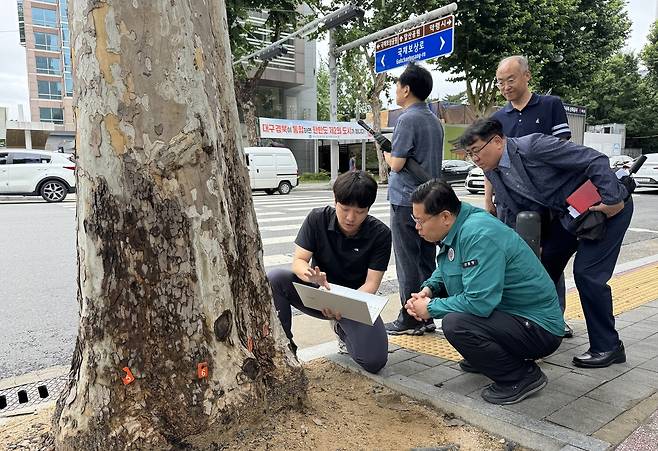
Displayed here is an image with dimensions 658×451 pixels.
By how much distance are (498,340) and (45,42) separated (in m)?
56.0

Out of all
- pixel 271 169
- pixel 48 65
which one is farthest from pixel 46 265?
pixel 48 65

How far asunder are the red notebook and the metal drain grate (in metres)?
2.93

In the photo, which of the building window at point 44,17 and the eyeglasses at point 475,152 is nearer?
the eyeglasses at point 475,152

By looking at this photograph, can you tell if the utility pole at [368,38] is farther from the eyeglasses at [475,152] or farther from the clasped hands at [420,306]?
the clasped hands at [420,306]

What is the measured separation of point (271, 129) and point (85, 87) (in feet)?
58.1

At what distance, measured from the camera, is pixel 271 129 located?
758 inches

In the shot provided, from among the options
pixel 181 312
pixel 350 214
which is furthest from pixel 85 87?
pixel 350 214

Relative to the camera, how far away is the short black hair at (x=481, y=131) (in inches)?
111

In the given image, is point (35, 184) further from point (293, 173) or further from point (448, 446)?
point (448, 446)

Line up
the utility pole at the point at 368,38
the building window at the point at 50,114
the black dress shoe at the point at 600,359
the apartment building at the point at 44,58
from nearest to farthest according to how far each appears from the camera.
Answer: the black dress shoe at the point at 600,359 → the utility pole at the point at 368,38 → the apartment building at the point at 44,58 → the building window at the point at 50,114

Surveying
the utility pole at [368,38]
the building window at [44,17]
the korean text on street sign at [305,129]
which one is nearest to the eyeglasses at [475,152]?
the utility pole at [368,38]

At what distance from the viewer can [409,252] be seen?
353 centimetres

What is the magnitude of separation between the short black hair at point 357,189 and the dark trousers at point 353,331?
23.5 inches

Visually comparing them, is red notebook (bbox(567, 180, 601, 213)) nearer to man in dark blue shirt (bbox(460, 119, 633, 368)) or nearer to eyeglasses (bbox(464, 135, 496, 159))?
man in dark blue shirt (bbox(460, 119, 633, 368))
